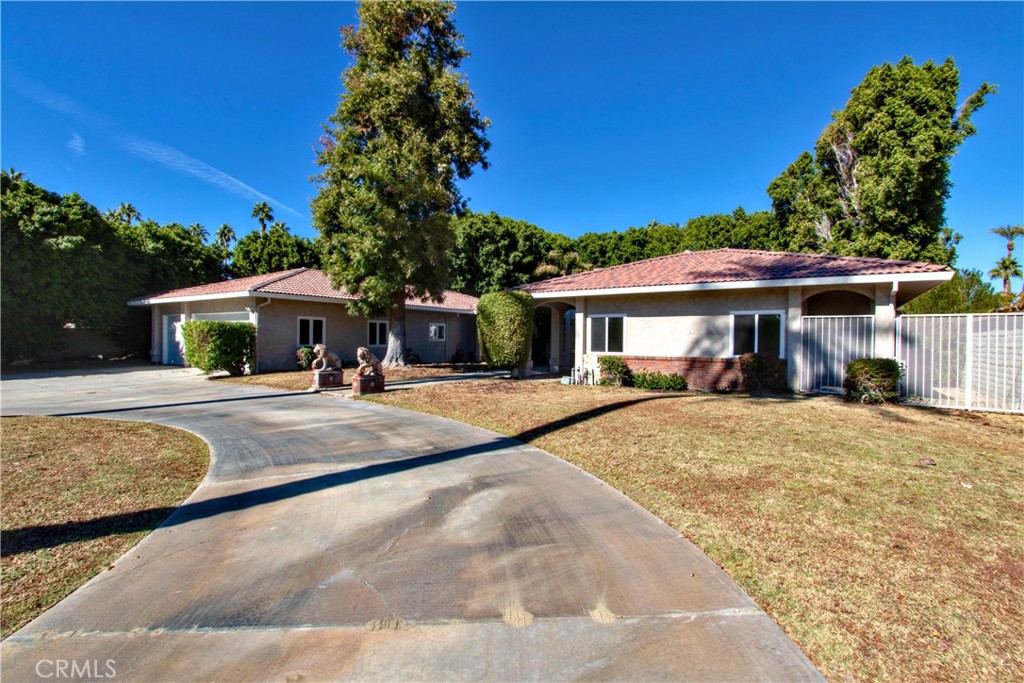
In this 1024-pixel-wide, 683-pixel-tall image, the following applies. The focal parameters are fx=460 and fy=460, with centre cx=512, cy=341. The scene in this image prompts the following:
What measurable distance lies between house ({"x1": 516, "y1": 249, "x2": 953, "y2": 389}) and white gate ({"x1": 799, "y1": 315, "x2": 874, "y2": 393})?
6.0 inches

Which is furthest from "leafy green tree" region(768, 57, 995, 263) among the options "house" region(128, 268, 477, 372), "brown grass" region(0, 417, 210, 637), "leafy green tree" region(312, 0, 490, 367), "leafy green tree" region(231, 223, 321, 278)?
"leafy green tree" region(231, 223, 321, 278)

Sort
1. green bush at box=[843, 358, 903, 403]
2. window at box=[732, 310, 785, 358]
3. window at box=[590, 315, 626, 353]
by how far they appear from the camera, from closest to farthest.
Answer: green bush at box=[843, 358, 903, 403] → window at box=[732, 310, 785, 358] → window at box=[590, 315, 626, 353]

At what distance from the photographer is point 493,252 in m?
30.0

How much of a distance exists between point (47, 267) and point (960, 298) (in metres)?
40.6

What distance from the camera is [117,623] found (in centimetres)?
272

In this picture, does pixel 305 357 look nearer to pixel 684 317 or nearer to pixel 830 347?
pixel 684 317

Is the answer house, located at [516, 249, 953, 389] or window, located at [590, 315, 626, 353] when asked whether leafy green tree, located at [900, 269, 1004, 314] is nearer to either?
house, located at [516, 249, 953, 389]

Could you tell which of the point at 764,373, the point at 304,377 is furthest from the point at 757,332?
the point at 304,377

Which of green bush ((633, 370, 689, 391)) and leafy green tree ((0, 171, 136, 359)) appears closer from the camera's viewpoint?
green bush ((633, 370, 689, 391))

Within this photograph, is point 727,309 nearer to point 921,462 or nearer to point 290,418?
point 921,462

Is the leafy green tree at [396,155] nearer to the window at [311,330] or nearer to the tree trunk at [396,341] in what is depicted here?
the tree trunk at [396,341]

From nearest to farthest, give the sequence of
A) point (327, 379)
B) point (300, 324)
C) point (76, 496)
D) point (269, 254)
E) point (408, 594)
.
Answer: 1. point (408, 594)
2. point (76, 496)
3. point (327, 379)
4. point (300, 324)
5. point (269, 254)

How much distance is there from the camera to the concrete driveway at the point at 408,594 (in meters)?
2.41

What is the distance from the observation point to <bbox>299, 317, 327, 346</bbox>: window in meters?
19.7
